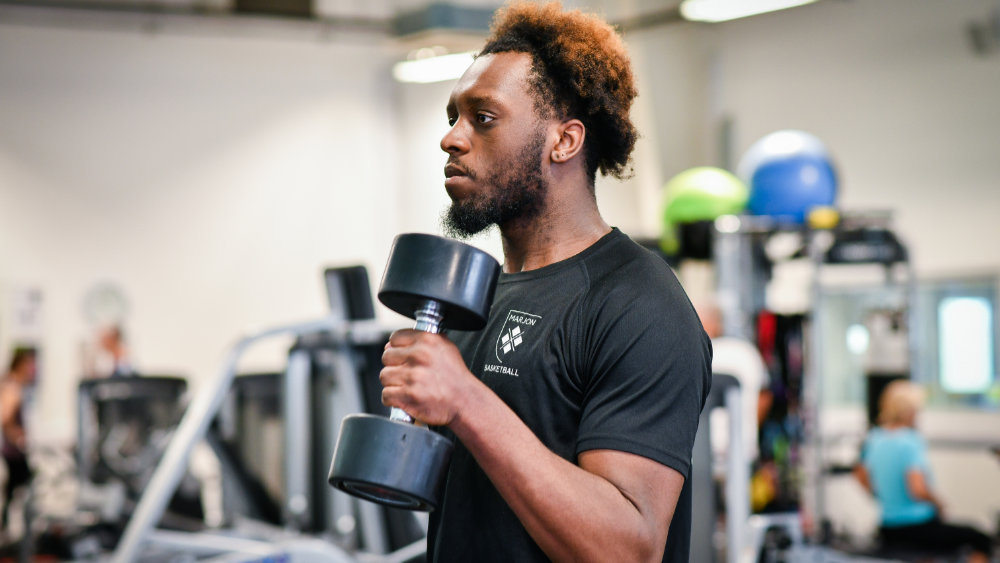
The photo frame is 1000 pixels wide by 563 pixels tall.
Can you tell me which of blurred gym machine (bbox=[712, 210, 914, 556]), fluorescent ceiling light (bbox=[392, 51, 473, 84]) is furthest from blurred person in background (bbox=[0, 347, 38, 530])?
blurred gym machine (bbox=[712, 210, 914, 556])

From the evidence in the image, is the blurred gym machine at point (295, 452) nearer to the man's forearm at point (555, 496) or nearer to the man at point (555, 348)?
the man at point (555, 348)

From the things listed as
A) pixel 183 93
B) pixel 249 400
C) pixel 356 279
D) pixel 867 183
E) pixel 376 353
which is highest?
pixel 183 93

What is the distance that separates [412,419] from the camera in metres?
1.07

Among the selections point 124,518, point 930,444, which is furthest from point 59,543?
point 930,444

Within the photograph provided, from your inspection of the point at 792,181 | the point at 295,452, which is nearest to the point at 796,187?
the point at 792,181

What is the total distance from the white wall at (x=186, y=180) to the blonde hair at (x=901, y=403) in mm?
4779

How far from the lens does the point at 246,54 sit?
828 cm

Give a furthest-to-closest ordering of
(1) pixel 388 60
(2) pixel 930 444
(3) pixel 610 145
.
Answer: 1. (1) pixel 388 60
2. (2) pixel 930 444
3. (3) pixel 610 145

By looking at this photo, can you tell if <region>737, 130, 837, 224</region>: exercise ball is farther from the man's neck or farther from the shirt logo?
the shirt logo

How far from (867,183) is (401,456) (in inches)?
267

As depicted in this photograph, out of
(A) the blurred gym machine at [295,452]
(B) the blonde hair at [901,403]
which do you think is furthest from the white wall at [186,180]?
(B) the blonde hair at [901,403]

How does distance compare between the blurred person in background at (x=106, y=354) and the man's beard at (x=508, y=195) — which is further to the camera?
the blurred person in background at (x=106, y=354)

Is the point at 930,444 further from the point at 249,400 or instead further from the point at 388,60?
the point at 388,60

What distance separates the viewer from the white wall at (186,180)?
7.36 metres
